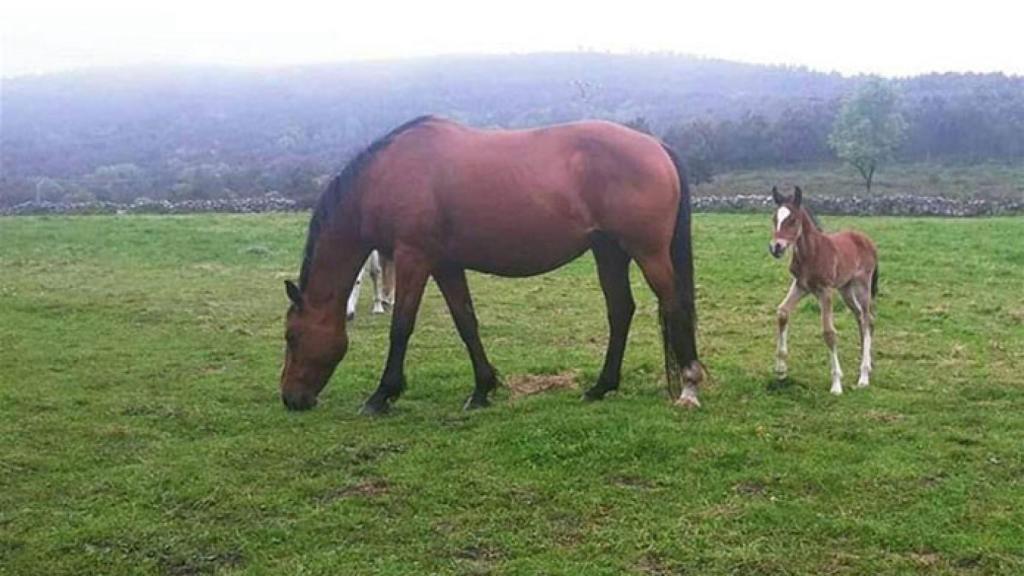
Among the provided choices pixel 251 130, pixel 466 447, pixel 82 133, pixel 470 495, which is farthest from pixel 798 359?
pixel 82 133

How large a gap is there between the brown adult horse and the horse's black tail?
1 centimetres

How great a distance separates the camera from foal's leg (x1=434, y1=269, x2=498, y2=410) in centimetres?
829

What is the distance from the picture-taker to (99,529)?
548 cm

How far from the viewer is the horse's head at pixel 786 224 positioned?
859cm

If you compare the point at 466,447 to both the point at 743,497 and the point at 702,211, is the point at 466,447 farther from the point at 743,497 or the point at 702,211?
the point at 702,211

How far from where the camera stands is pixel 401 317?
8.09 metres

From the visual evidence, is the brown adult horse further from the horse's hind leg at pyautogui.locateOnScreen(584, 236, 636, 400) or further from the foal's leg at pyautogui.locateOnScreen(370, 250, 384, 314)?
the foal's leg at pyautogui.locateOnScreen(370, 250, 384, 314)

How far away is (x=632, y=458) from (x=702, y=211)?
91.5 feet

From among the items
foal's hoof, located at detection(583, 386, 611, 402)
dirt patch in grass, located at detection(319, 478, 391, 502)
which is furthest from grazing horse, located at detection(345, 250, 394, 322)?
dirt patch in grass, located at detection(319, 478, 391, 502)

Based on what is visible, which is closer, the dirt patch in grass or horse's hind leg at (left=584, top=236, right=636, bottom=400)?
the dirt patch in grass

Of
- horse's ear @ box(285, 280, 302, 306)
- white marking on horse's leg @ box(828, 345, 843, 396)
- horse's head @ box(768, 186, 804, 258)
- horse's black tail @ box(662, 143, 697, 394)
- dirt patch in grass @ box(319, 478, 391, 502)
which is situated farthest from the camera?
horse's head @ box(768, 186, 804, 258)

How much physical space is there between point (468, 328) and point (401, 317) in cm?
65

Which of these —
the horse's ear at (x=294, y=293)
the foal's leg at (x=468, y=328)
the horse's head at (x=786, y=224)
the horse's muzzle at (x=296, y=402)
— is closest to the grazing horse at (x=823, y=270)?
the horse's head at (x=786, y=224)

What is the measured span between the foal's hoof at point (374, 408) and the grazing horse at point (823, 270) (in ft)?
11.5
